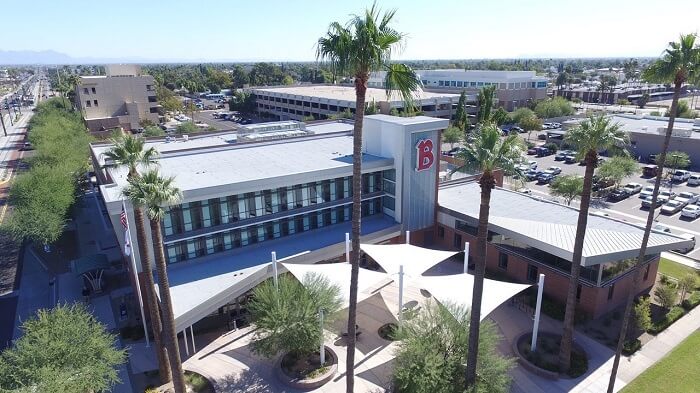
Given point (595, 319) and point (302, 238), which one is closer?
point (595, 319)

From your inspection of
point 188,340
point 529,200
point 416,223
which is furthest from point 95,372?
point 529,200

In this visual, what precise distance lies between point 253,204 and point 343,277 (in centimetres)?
1031

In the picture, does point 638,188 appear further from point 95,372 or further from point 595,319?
point 95,372

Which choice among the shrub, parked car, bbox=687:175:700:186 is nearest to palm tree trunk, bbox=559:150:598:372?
the shrub

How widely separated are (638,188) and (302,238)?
4925 centimetres

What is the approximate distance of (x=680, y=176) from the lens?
64.3m

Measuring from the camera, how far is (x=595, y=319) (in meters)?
31.5

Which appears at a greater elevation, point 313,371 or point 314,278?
point 314,278

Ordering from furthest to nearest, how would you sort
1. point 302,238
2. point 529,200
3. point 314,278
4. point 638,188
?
point 638,188 < point 529,200 < point 302,238 < point 314,278

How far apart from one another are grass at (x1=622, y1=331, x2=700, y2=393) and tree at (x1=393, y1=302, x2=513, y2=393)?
8511 mm

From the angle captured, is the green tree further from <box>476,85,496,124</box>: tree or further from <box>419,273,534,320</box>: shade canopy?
<box>476,85,496,124</box>: tree

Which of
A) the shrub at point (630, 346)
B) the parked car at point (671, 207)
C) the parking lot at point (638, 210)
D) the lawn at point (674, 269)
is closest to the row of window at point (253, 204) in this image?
the shrub at point (630, 346)

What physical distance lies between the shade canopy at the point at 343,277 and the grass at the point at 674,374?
620 inches

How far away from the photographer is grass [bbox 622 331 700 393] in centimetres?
2470
